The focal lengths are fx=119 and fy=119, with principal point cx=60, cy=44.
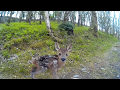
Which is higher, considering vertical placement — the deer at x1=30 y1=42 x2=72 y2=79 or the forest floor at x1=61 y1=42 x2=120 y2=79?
the deer at x1=30 y1=42 x2=72 y2=79

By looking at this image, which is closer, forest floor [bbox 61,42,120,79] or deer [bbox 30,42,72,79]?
forest floor [bbox 61,42,120,79]

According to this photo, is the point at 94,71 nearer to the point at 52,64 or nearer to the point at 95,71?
the point at 95,71

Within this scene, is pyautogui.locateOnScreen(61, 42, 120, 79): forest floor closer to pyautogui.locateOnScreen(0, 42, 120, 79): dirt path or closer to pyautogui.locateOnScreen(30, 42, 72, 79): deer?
Answer: pyautogui.locateOnScreen(0, 42, 120, 79): dirt path

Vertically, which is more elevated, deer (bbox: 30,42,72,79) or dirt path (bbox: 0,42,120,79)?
deer (bbox: 30,42,72,79)

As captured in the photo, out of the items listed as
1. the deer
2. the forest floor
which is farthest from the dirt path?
the deer

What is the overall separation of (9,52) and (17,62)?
2.97ft

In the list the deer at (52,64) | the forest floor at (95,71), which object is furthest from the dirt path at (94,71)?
the deer at (52,64)

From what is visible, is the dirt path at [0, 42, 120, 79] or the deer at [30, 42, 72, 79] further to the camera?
the deer at [30, 42, 72, 79]

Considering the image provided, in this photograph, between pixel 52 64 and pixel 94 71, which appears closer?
pixel 52 64

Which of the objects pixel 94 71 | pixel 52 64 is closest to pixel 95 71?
pixel 94 71

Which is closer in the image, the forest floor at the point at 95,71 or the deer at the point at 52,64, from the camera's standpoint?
the forest floor at the point at 95,71

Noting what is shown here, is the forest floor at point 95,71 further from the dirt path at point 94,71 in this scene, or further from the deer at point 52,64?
the deer at point 52,64
